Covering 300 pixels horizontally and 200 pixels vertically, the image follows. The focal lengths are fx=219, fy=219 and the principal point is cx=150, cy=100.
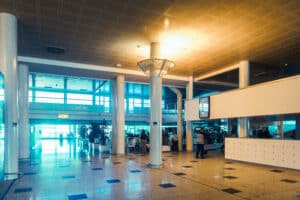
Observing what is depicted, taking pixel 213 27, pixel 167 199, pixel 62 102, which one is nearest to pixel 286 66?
pixel 213 27

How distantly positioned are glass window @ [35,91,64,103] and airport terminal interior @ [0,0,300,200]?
13253 millimetres

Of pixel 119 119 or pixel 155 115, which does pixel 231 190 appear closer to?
pixel 155 115

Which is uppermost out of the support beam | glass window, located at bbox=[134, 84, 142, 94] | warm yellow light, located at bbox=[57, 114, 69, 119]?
glass window, located at bbox=[134, 84, 142, 94]

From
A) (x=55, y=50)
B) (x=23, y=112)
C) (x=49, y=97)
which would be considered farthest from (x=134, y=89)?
(x=55, y=50)

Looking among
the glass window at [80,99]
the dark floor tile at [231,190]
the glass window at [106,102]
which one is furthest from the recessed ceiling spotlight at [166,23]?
the glass window at [80,99]

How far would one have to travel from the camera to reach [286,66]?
917 cm

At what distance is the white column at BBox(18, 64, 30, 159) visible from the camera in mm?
8055

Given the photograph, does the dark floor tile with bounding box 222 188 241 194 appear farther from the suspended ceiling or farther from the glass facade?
the glass facade

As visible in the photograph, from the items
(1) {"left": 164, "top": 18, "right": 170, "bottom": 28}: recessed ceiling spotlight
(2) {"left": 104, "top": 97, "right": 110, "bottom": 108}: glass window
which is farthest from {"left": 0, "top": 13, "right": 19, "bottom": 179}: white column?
(2) {"left": 104, "top": 97, "right": 110, "bottom": 108}: glass window

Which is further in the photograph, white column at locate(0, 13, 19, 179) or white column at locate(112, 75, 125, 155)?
white column at locate(112, 75, 125, 155)

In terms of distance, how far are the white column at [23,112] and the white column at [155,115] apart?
4.80m

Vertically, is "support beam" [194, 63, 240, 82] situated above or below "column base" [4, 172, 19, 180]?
above

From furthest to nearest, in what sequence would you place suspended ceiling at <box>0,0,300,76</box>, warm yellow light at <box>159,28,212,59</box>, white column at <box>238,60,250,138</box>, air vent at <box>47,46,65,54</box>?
white column at <box>238,60,250,138</box> → air vent at <box>47,46,65,54</box> → warm yellow light at <box>159,28,212,59</box> → suspended ceiling at <box>0,0,300,76</box>

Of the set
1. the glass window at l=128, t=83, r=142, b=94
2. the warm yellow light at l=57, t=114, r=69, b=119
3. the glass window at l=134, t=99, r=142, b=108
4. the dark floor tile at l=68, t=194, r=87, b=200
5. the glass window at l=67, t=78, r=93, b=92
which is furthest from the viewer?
the glass window at l=134, t=99, r=142, b=108
